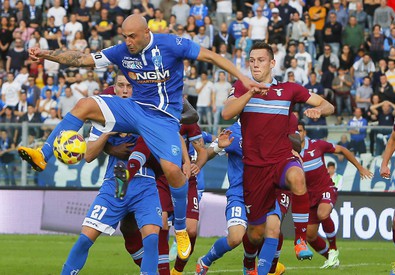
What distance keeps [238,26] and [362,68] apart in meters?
3.97

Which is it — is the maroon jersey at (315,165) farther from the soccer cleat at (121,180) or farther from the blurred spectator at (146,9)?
the blurred spectator at (146,9)

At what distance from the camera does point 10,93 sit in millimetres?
27938

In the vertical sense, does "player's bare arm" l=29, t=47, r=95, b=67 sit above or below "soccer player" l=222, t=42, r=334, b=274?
above

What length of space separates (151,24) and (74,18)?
267 cm

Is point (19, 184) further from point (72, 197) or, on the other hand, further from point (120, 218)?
point (120, 218)

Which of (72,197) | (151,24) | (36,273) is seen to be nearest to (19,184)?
(72,197)

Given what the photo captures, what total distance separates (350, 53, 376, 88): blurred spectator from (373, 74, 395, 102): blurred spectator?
0.93 meters

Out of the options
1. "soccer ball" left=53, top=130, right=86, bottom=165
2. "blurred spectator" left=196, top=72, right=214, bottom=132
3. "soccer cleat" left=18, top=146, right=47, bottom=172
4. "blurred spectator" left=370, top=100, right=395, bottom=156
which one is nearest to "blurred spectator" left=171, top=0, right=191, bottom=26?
"blurred spectator" left=196, top=72, right=214, bottom=132

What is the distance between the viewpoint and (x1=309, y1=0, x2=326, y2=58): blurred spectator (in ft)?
96.0

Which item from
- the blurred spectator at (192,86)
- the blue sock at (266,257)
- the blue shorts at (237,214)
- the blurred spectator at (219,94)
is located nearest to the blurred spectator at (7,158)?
the blurred spectator at (219,94)

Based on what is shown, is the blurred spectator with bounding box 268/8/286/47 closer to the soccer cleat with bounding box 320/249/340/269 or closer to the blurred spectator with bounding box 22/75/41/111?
the blurred spectator with bounding box 22/75/41/111

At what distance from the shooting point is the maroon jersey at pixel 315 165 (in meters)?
16.2

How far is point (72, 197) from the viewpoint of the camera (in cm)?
2133

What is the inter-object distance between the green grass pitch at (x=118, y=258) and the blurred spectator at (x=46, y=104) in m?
6.24
